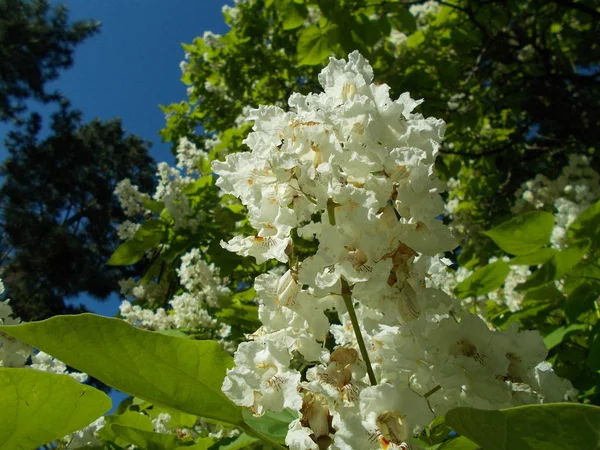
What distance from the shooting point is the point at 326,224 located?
918 millimetres

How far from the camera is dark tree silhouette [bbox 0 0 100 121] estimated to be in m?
13.3

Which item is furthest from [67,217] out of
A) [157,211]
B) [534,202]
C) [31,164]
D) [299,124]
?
[299,124]

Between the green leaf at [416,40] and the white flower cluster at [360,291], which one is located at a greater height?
the green leaf at [416,40]

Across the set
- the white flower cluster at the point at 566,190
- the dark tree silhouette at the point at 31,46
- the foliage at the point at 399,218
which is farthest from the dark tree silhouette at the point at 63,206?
the white flower cluster at the point at 566,190

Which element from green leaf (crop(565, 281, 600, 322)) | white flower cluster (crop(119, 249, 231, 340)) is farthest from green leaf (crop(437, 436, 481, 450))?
white flower cluster (crop(119, 249, 231, 340))

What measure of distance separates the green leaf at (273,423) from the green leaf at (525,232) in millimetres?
1360

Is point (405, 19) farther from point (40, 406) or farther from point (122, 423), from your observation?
point (40, 406)

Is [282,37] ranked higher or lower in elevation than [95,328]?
higher

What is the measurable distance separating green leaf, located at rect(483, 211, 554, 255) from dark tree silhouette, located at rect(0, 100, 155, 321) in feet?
37.9

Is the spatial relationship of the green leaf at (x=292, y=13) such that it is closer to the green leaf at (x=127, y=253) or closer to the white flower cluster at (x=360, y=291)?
the green leaf at (x=127, y=253)

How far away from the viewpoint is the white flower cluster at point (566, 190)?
378 cm

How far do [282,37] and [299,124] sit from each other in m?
5.02

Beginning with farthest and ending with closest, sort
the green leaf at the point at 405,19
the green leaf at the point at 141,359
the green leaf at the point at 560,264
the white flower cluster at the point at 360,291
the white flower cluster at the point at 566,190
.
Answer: the white flower cluster at the point at 566,190 → the green leaf at the point at 405,19 → the green leaf at the point at 560,264 → the white flower cluster at the point at 360,291 → the green leaf at the point at 141,359

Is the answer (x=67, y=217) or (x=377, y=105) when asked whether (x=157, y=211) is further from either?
(x=67, y=217)
